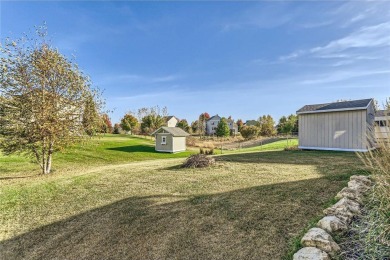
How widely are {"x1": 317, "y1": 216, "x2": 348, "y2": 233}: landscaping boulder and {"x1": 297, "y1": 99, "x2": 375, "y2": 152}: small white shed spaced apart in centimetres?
1088

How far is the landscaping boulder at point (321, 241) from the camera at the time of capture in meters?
2.26

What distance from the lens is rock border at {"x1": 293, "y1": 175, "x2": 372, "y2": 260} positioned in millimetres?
2223

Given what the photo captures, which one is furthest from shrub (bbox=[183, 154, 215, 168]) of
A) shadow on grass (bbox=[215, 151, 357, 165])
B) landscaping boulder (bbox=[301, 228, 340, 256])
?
landscaping boulder (bbox=[301, 228, 340, 256])

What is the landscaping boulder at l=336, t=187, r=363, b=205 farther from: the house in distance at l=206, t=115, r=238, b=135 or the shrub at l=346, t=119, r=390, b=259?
the house in distance at l=206, t=115, r=238, b=135

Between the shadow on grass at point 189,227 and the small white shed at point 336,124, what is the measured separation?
30.2ft

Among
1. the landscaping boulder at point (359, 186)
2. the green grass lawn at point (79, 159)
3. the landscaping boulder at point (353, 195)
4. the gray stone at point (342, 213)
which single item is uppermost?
the landscaping boulder at point (359, 186)

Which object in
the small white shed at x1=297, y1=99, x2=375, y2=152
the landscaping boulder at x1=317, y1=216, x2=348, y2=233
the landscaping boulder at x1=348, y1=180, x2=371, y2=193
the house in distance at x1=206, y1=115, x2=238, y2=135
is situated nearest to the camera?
the landscaping boulder at x1=317, y1=216, x2=348, y2=233

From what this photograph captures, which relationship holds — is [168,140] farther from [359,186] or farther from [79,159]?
[359,186]

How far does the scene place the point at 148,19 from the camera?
38.3 ft

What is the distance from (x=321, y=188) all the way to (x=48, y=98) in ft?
32.8

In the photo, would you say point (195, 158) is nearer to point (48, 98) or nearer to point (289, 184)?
point (289, 184)

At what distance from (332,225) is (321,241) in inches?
17.9

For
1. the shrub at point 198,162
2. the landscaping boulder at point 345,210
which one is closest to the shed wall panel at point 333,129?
the shrub at point 198,162

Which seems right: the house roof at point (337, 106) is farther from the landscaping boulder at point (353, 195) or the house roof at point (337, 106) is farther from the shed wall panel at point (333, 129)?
the landscaping boulder at point (353, 195)
